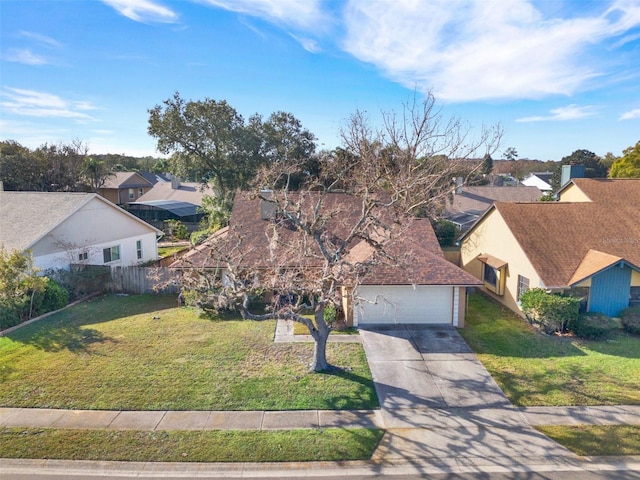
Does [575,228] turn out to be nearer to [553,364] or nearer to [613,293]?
[613,293]

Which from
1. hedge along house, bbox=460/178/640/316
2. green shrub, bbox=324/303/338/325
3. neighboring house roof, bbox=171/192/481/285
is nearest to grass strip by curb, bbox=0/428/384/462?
neighboring house roof, bbox=171/192/481/285

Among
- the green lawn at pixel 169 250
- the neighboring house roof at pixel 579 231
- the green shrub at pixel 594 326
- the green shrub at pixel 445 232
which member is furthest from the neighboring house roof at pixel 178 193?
the green shrub at pixel 594 326

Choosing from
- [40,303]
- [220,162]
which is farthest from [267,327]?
[220,162]

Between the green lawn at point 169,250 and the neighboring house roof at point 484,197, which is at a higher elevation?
the neighboring house roof at point 484,197

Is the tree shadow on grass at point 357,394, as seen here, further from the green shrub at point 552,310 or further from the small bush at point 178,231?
the small bush at point 178,231

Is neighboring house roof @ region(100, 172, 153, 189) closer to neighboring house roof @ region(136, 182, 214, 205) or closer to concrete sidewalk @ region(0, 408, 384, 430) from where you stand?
neighboring house roof @ region(136, 182, 214, 205)
